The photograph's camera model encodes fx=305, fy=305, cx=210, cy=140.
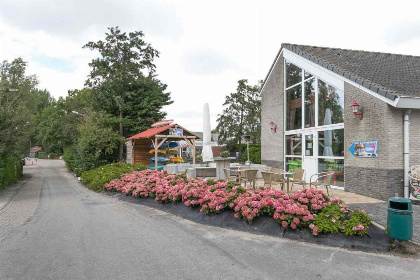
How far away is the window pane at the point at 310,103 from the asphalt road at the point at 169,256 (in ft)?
25.2

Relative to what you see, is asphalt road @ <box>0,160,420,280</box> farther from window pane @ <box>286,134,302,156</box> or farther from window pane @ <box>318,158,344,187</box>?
window pane @ <box>286,134,302,156</box>

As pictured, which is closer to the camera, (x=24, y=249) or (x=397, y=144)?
(x=24, y=249)

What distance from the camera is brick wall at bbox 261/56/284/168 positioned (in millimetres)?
15483

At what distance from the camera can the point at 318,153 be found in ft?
39.9

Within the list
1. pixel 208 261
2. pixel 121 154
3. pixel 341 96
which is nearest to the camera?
pixel 208 261

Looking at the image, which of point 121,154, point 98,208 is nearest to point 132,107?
point 121,154

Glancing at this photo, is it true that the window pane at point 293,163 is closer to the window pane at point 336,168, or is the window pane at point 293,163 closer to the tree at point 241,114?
the window pane at point 336,168

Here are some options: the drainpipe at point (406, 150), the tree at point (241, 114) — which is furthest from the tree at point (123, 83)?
the drainpipe at point (406, 150)

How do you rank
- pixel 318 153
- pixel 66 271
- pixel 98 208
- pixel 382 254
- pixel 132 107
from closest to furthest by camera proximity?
1. pixel 66 271
2. pixel 382 254
3. pixel 98 208
4. pixel 318 153
5. pixel 132 107

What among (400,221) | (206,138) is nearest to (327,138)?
(206,138)

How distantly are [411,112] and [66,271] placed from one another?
952cm

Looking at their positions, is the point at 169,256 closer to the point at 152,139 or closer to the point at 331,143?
the point at 331,143

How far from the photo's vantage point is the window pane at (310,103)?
1274 cm

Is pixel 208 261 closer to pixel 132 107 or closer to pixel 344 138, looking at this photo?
pixel 344 138
